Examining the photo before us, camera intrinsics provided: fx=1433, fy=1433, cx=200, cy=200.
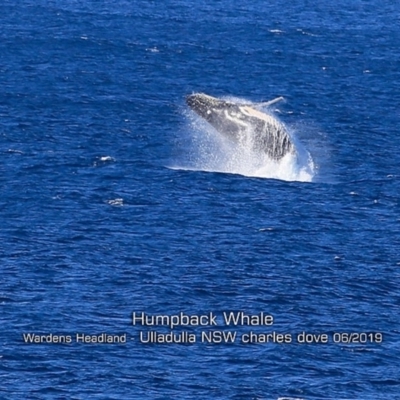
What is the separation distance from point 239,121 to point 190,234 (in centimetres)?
1143

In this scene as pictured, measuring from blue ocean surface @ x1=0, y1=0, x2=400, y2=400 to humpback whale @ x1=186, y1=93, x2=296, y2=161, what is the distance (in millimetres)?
4720

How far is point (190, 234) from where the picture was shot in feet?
349

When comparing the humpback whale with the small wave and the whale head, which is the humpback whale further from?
the small wave

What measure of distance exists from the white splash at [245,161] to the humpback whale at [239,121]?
0.81 m

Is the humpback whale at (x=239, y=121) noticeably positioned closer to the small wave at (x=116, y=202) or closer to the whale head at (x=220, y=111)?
the whale head at (x=220, y=111)

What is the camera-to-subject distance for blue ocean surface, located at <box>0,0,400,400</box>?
8381 cm

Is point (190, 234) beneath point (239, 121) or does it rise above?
beneath

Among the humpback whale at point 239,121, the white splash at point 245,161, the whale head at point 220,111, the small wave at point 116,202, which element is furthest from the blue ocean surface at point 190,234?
the whale head at point 220,111

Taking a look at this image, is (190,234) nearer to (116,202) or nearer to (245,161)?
(116,202)

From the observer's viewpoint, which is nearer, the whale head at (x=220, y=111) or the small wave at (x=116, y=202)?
the whale head at (x=220, y=111)

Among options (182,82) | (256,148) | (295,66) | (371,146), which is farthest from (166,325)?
(295,66)

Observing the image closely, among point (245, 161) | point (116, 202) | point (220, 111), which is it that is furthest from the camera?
point (245, 161)

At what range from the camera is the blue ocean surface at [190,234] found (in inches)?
3300

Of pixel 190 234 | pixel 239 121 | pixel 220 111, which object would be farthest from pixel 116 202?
pixel 239 121
